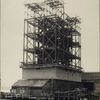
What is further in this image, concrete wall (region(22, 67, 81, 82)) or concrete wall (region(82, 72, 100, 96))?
concrete wall (region(82, 72, 100, 96))

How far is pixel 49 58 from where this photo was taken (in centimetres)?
9231

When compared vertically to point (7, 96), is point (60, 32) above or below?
above

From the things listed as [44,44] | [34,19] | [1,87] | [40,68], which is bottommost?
[1,87]

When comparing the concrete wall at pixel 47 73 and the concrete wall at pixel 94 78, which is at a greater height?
the concrete wall at pixel 47 73

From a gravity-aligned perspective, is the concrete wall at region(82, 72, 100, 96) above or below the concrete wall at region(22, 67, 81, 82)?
below

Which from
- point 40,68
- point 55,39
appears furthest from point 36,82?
point 55,39

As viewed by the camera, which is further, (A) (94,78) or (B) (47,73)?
(A) (94,78)

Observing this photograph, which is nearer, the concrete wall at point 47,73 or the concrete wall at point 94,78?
the concrete wall at point 47,73

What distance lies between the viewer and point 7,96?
8375cm

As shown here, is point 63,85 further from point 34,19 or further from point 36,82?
point 34,19

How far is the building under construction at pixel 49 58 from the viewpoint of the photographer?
8569cm

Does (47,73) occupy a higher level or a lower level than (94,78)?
higher

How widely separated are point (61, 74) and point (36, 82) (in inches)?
289

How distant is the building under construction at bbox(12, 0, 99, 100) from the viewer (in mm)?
85688
